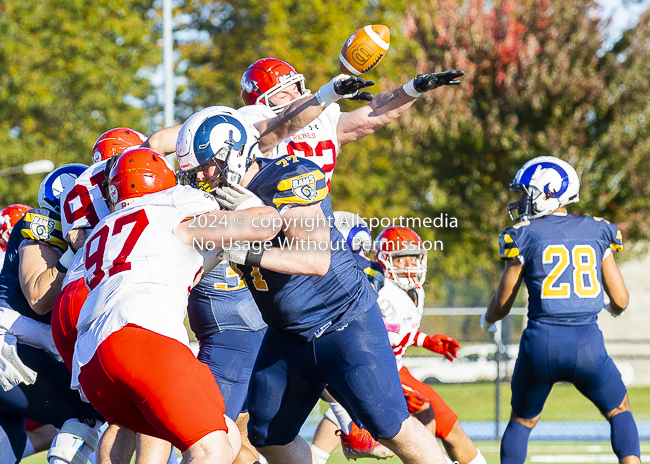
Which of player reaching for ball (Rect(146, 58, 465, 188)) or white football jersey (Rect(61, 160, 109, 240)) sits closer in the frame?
white football jersey (Rect(61, 160, 109, 240))

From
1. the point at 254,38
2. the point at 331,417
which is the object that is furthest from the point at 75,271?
the point at 254,38

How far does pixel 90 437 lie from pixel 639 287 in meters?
18.6

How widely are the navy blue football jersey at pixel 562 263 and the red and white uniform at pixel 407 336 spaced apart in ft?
2.30

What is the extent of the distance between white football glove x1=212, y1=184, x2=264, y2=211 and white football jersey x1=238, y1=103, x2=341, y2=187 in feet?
4.70

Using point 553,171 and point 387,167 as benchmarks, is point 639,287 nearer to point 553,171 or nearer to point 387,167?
point 387,167

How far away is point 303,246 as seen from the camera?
3375 mm

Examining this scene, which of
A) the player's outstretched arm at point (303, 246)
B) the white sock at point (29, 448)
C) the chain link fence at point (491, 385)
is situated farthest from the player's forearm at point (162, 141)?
the chain link fence at point (491, 385)

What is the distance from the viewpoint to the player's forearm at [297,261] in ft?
10.8

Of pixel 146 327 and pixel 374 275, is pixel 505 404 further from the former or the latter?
pixel 146 327

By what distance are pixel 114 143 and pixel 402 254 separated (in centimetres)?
205

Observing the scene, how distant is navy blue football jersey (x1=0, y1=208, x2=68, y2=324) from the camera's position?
4.14 meters

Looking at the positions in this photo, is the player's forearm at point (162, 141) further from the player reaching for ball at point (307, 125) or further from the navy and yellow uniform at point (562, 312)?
the navy and yellow uniform at point (562, 312)

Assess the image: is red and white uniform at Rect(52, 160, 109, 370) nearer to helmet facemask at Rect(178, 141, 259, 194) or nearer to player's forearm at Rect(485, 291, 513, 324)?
helmet facemask at Rect(178, 141, 259, 194)

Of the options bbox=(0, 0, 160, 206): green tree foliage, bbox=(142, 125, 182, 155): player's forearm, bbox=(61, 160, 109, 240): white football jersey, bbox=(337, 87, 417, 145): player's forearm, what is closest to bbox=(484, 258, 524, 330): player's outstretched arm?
bbox=(337, 87, 417, 145): player's forearm
